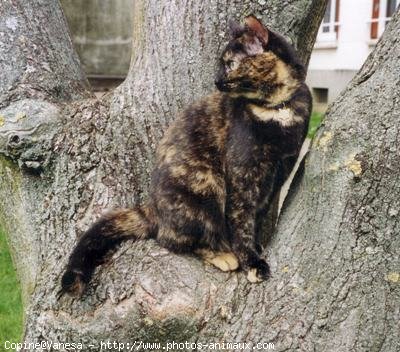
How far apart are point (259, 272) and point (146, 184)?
0.62 meters

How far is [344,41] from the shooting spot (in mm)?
9453

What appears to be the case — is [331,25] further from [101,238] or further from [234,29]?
[101,238]

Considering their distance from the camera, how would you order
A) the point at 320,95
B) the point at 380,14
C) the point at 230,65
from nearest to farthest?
the point at 230,65
the point at 380,14
the point at 320,95

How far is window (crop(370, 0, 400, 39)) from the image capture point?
889cm

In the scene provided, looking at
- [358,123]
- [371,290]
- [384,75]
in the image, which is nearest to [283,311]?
[371,290]

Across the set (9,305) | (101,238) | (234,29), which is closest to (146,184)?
(101,238)

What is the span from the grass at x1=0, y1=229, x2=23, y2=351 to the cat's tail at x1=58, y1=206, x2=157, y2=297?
4.78 ft

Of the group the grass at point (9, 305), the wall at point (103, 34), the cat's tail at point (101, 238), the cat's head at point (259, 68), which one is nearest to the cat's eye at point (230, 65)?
the cat's head at point (259, 68)

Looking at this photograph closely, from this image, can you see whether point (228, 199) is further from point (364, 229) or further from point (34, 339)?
point (34, 339)

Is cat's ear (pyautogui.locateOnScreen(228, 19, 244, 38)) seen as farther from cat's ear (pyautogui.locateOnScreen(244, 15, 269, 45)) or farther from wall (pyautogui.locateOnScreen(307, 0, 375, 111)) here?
wall (pyautogui.locateOnScreen(307, 0, 375, 111))

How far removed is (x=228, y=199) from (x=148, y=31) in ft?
2.52

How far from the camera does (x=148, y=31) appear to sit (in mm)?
2455

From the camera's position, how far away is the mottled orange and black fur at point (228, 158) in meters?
2.21

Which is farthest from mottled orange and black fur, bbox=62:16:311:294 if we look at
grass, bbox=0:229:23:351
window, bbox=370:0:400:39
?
window, bbox=370:0:400:39
